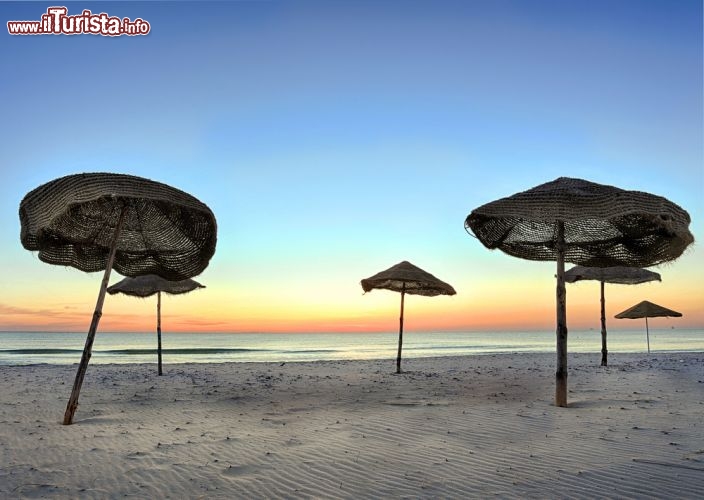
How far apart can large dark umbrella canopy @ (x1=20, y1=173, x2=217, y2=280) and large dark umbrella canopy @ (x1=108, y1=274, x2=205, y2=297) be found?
4.38 m

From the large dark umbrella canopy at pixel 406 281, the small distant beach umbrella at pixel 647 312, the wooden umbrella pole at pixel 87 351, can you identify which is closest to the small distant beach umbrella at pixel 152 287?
the large dark umbrella canopy at pixel 406 281

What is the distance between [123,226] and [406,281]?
26.9ft

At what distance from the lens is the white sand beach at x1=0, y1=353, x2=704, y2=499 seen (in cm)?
408

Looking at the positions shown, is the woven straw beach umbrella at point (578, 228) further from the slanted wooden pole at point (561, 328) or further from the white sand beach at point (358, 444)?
the white sand beach at point (358, 444)

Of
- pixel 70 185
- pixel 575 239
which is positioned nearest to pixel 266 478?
pixel 70 185

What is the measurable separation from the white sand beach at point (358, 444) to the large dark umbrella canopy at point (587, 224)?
2.64m

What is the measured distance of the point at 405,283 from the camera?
15.5 metres

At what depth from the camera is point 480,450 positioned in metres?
5.09

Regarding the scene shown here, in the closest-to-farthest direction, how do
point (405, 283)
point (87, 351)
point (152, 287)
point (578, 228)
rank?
1. point (87, 351)
2. point (578, 228)
3. point (152, 287)
4. point (405, 283)

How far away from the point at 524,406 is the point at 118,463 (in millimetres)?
5981

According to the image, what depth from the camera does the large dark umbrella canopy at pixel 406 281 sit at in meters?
13.8

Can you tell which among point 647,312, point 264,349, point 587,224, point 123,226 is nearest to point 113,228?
point 123,226

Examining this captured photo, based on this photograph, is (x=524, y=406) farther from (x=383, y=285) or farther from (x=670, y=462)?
(x=383, y=285)

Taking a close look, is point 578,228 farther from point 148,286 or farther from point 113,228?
point 148,286
